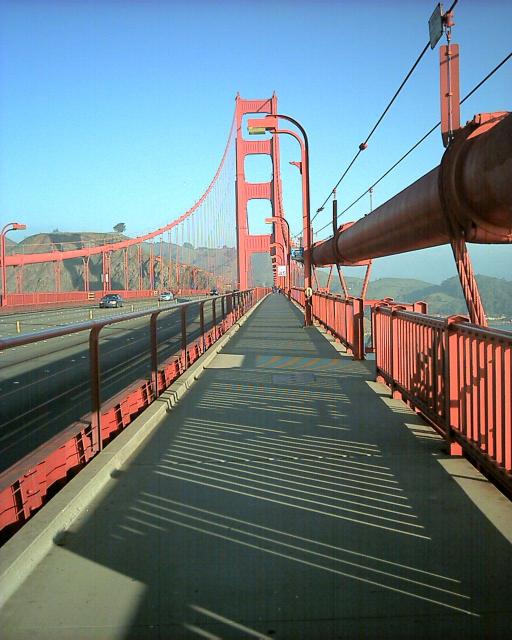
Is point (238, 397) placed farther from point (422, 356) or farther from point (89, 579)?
point (89, 579)

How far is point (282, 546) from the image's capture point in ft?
11.6

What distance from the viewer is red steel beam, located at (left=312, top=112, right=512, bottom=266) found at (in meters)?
5.31

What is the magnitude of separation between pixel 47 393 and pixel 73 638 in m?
7.30

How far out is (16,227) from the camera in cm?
4647

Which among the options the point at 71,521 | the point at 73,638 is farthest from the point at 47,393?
the point at 73,638

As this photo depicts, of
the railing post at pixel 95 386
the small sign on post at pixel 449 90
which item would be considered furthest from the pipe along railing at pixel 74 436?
the small sign on post at pixel 449 90

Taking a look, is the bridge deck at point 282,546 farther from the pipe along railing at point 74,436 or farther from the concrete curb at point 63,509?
the pipe along railing at point 74,436

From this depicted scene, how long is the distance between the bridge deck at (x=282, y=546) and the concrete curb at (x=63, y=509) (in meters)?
0.06

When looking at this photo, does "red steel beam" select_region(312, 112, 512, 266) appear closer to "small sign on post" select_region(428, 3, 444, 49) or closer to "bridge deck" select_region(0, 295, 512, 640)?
"small sign on post" select_region(428, 3, 444, 49)

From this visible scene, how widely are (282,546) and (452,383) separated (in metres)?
2.22

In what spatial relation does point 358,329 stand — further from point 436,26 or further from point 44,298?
point 44,298

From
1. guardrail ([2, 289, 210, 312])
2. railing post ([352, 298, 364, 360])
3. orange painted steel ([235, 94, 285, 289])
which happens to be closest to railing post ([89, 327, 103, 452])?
railing post ([352, 298, 364, 360])

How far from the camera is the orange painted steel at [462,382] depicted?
13.4 ft

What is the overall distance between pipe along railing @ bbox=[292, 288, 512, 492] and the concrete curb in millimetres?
2527
